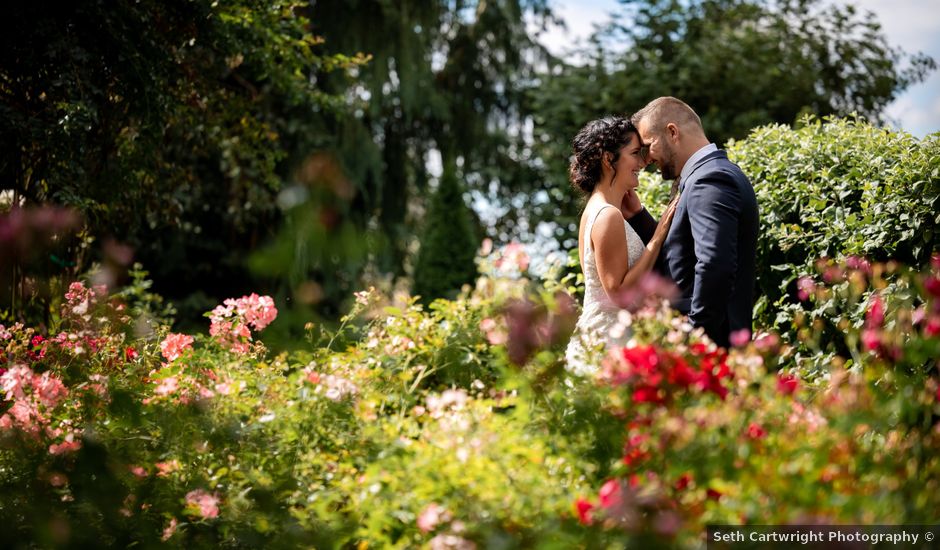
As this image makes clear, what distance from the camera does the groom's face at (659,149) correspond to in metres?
3.57

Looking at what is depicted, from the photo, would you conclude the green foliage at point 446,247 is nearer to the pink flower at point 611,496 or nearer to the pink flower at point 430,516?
the pink flower at point 430,516

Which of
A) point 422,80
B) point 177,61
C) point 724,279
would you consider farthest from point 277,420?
point 422,80

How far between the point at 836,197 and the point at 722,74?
8838 millimetres

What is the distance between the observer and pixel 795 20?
1430cm

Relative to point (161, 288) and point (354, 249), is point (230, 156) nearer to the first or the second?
point (161, 288)

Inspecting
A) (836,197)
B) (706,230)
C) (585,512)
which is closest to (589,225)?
(706,230)

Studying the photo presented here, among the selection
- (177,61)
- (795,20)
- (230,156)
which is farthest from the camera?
(795,20)

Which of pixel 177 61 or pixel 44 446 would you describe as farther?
pixel 177 61

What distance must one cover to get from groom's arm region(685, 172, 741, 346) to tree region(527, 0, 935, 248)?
8.35 meters

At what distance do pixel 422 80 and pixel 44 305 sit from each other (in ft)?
26.4

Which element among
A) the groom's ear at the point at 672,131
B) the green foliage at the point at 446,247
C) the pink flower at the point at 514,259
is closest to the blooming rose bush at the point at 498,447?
the pink flower at the point at 514,259

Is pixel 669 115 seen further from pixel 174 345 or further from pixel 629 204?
pixel 174 345

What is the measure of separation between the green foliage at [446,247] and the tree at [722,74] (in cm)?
150

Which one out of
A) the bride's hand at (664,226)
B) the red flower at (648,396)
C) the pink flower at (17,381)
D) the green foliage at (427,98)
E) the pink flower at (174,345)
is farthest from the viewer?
the green foliage at (427,98)
